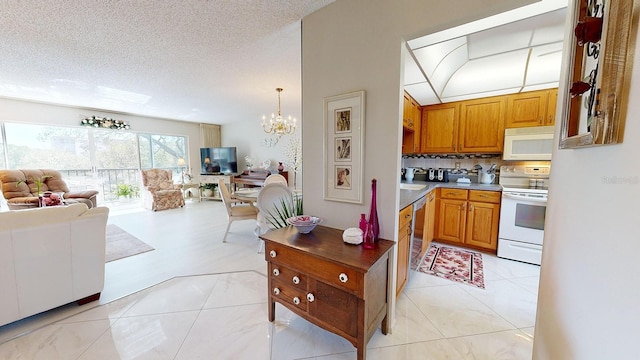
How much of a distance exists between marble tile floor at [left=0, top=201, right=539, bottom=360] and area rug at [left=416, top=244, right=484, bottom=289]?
0.11m

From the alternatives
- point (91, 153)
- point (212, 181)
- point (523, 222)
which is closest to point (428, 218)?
point (523, 222)

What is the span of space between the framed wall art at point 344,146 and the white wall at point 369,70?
0.05m

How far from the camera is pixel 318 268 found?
139 cm

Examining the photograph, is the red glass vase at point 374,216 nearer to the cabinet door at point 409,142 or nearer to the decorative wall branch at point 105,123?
the cabinet door at point 409,142

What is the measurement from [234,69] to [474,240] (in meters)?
3.85

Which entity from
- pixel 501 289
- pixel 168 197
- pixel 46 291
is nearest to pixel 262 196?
pixel 46 291

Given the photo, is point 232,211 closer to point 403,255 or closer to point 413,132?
point 403,255

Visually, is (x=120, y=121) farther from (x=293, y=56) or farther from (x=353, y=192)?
(x=353, y=192)

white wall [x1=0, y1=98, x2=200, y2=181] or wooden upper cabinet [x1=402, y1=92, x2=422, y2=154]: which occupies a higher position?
white wall [x1=0, y1=98, x2=200, y2=181]

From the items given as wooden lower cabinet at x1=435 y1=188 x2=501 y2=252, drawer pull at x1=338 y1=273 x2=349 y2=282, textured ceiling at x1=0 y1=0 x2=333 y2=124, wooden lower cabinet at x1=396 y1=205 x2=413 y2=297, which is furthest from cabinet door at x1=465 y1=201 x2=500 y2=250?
textured ceiling at x1=0 y1=0 x2=333 y2=124

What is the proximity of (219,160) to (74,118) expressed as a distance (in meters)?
3.15

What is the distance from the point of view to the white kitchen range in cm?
259

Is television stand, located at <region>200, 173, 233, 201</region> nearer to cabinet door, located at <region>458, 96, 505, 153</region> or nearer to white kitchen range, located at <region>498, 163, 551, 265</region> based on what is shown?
cabinet door, located at <region>458, 96, 505, 153</region>

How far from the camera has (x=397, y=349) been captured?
58.9 inches
